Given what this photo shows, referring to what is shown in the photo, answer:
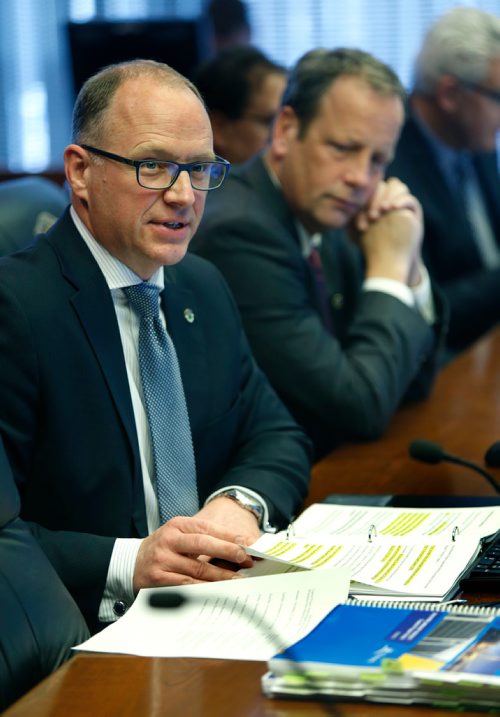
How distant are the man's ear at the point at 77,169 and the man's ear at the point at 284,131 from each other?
33.5 inches

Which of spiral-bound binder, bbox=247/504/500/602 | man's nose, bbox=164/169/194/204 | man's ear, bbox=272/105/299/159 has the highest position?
man's nose, bbox=164/169/194/204

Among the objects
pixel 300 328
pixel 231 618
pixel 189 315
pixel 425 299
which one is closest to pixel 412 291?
pixel 425 299

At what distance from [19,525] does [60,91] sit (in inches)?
234

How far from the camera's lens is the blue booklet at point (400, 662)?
106 cm

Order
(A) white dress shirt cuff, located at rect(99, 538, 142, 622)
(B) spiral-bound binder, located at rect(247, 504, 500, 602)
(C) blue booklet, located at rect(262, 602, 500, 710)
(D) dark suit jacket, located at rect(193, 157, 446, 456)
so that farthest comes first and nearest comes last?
1. (D) dark suit jacket, located at rect(193, 157, 446, 456)
2. (A) white dress shirt cuff, located at rect(99, 538, 142, 622)
3. (B) spiral-bound binder, located at rect(247, 504, 500, 602)
4. (C) blue booklet, located at rect(262, 602, 500, 710)

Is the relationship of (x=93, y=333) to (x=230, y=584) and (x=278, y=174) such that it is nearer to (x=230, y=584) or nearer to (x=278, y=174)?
(x=230, y=584)

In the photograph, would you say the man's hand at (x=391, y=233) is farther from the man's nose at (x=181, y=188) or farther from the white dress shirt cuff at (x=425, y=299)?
the man's nose at (x=181, y=188)

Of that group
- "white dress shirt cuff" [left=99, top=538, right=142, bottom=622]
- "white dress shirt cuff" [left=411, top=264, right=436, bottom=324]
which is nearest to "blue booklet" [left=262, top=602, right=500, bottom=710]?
"white dress shirt cuff" [left=99, top=538, right=142, bottom=622]

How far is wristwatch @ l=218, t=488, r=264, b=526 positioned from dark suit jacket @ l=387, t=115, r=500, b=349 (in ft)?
6.51

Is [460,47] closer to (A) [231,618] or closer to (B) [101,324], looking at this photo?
(B) [101,324]

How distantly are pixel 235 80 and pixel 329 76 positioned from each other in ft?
3.69

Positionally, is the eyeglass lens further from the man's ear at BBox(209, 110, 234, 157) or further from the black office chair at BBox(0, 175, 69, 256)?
the man's ear at BBox(209, 110, 234, 157)

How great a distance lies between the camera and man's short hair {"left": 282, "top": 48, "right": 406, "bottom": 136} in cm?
250

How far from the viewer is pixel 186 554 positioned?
1489 millimetres
